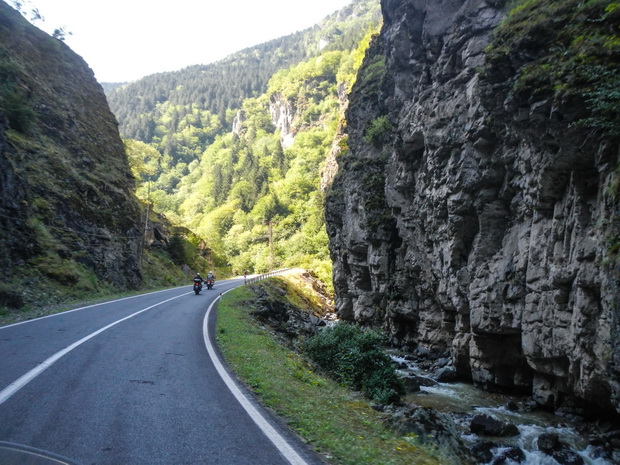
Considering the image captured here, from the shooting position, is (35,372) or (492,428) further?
(492,428)

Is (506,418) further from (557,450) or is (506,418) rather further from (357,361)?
(357,361)

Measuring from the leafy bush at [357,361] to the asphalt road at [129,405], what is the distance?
411cm

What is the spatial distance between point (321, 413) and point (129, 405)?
2944mm

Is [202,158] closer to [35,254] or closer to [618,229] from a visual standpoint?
[35,254]

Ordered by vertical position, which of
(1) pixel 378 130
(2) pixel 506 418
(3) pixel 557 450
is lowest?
(2) pixel 506 418

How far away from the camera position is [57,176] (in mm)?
25984

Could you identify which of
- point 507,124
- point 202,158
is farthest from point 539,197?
point 202,158

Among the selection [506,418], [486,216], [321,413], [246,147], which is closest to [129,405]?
[321,413]

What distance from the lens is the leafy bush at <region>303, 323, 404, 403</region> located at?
1091cm

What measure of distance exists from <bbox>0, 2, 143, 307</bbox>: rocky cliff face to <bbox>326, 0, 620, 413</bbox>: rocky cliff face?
58.9 feet

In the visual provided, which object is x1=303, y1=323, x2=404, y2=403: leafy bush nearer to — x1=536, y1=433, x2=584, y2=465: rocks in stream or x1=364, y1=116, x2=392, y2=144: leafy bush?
x1=536, y1=433, x2=584, y2=465: rocks in stream

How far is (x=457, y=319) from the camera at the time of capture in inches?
695

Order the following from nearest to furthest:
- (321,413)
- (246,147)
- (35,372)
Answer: (321,413), (35,372), (246,147)

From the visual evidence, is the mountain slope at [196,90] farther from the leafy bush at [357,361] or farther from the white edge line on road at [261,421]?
the white edge line on road at [261,421]
